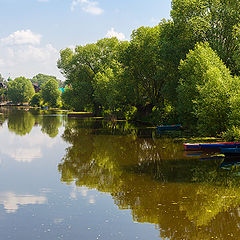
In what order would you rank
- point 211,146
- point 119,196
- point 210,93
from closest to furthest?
point 119,196 < point 211,146 < point 210,93

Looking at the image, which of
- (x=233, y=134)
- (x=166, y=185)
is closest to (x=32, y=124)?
(x=233, y=134)

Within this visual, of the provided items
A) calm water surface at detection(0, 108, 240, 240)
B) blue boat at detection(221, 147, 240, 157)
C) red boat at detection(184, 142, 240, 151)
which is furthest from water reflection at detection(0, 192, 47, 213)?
red boat at detection(184, 142, 240, 151)

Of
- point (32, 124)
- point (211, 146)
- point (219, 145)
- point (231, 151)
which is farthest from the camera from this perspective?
point (32, 124)

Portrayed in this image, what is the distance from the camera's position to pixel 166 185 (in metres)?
17.9

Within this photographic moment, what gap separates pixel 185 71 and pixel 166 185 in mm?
26885

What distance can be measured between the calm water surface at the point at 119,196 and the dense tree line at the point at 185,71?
7.55 metres

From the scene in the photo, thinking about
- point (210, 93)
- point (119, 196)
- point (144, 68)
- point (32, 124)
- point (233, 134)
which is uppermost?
point (144, 68)

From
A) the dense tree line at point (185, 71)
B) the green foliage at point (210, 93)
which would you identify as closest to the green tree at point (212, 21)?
the dense tree line at point (185, 71)

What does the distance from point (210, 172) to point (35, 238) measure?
13.4 m

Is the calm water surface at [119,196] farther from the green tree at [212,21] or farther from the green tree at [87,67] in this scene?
the green tree at [87,67]

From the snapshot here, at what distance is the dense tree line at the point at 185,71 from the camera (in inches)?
1245

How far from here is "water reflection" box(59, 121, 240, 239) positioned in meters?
12.5

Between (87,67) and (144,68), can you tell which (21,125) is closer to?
(144,68)

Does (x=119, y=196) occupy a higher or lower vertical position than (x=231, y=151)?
lower
